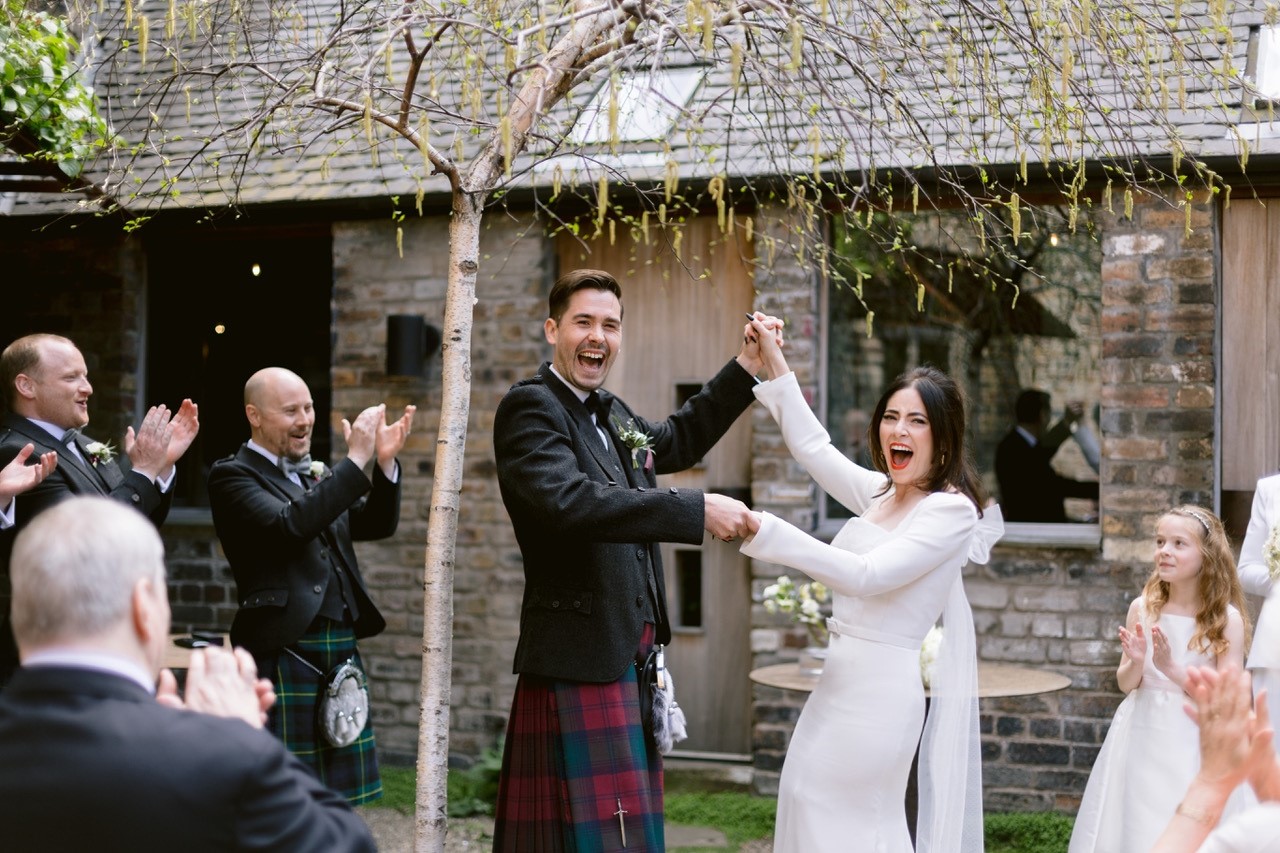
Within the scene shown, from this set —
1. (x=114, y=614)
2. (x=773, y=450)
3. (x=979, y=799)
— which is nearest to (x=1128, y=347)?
(x=773, y=450)

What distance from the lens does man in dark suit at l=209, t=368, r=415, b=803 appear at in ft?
15.4

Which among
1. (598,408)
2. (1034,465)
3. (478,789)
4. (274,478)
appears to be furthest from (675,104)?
(478,789)

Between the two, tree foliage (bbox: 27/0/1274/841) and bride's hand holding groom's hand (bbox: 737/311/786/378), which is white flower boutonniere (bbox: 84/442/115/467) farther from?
bride's hand holding groom's hand (bbox: 737/311/786/378)

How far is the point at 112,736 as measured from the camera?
190 centimetres

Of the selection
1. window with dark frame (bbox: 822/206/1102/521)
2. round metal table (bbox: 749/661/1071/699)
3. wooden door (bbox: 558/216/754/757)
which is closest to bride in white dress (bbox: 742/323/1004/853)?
round metal table (bbox: 749/661/1071/699)

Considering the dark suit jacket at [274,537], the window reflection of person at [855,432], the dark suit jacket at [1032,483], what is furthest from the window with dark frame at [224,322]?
the dark suit jacket at [1032,483]

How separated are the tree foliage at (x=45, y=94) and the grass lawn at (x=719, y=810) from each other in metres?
3.68

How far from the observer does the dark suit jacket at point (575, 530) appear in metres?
3.58

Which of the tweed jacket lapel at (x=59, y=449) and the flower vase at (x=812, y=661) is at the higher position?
the tweed jacket lapel at (x=59, y=449)

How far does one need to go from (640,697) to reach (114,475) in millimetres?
2231

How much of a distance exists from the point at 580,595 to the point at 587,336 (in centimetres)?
76

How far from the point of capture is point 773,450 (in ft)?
23.8

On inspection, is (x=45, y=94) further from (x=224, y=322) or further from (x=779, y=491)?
(x=779, y=491)

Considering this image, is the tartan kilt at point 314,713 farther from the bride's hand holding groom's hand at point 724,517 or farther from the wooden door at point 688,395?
the wooden door at point 688,395
